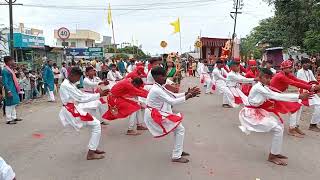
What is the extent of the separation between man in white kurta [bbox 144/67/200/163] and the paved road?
423mm

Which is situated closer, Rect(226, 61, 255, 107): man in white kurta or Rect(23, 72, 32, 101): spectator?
Rect(226, 61, 255, 107): man in white kurta

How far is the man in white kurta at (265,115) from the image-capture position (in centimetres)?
724

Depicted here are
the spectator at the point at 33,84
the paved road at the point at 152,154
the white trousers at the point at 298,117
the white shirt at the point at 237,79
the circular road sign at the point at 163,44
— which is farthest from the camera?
the circular road sign at the point at 163,44

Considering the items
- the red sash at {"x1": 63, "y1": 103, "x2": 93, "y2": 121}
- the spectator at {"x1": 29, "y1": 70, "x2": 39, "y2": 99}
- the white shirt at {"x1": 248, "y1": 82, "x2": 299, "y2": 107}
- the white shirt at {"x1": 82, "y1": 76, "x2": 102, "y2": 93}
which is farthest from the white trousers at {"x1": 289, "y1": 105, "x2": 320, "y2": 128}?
the spectator at {"x1": 29, "y1": 70, "x2": 39, "y2": 99}

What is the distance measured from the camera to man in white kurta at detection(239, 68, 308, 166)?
724 cm

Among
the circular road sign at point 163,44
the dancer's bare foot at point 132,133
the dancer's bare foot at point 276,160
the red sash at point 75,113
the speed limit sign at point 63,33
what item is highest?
the speed limit sign at point 63,33

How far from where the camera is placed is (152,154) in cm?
807

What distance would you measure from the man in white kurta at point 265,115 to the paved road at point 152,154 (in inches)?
13.2

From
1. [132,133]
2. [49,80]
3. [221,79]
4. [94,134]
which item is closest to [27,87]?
[49,80]

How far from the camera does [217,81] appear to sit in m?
15.4

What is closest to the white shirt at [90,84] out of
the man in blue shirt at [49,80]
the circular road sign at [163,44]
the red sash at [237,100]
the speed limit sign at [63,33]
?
the red sash at [237,100]

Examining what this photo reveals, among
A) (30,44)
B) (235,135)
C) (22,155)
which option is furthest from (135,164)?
(30,44)

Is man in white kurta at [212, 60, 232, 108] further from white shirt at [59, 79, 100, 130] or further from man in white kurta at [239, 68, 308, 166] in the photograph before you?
white shirt at [59, 79, 100, 130]

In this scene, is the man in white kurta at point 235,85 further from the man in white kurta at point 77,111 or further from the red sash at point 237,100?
the man in white kurta at point 77,111
